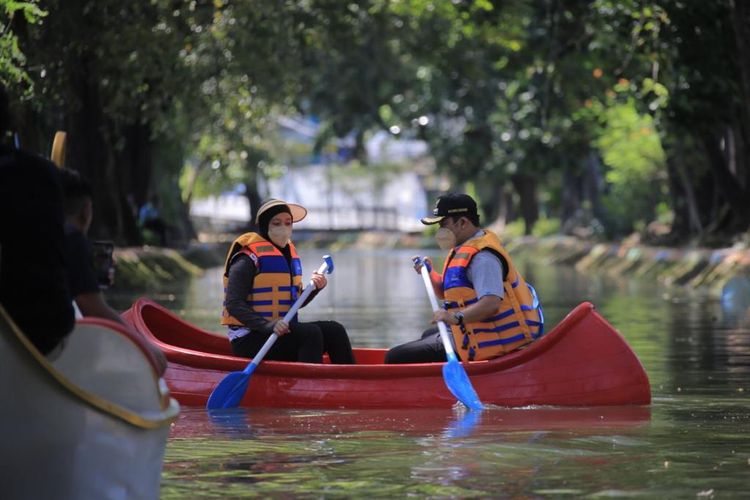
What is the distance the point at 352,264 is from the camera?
48.3 metres

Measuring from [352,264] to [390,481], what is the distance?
4048 cm

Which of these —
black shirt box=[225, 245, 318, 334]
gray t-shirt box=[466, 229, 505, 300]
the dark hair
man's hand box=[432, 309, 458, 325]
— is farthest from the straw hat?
the dark hair

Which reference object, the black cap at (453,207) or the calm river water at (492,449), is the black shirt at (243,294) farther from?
the black cap at (453,207)

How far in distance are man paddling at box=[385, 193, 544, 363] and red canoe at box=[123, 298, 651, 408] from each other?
0.77 feet

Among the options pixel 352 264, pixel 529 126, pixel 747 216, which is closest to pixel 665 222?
pixel 529 126

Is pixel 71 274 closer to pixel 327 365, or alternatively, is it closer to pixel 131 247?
pixel 327 365

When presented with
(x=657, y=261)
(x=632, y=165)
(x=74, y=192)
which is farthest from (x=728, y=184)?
(x=74, y=192)

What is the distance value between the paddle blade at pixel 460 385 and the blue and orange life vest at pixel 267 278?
4.34ft

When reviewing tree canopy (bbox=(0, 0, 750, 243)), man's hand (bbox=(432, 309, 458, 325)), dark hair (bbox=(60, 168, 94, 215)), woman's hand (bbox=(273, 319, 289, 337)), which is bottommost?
woman's hand (bbox=(273, 319, 289, 337))

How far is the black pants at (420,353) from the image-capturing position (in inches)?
456

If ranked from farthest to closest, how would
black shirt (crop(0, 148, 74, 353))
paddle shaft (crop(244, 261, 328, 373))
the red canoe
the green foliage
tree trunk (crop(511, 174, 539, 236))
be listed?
tree trunk (crop(511, 174, 539, 236)) < the green foliage < paddle shaft (crop(244, 261, 328, 373)) < the red canoe < black shirt (crop(0, 148, 74, 353))

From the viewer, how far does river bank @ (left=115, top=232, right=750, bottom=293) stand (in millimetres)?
28359

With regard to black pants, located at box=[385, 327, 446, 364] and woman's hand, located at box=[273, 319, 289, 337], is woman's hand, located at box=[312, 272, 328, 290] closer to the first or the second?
woman's hand, located at box=[273, 319, 289, 337]

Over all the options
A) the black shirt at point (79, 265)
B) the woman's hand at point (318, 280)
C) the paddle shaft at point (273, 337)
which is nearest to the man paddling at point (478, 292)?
the woman's hand at point (318, 280)
